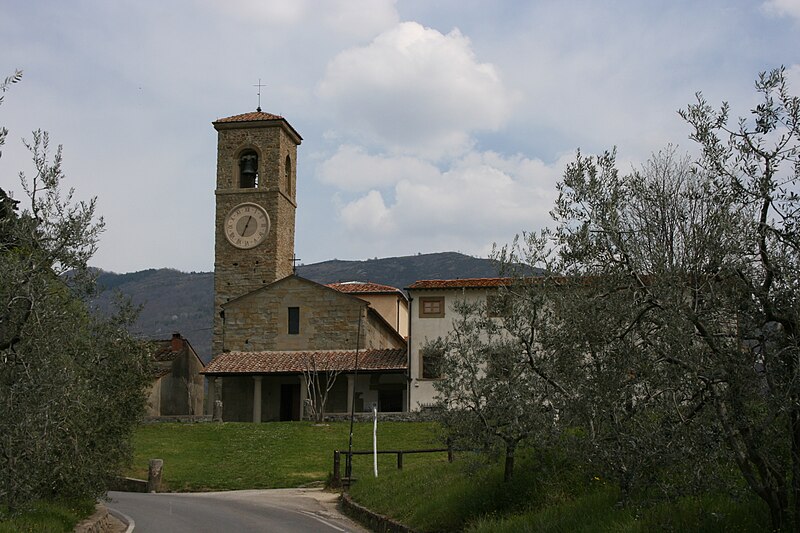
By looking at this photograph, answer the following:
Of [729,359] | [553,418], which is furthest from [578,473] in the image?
[729,359]

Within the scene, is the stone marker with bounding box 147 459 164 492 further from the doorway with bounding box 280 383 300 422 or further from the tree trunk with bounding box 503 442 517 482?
the doorway with bounding box 280 383 300 422

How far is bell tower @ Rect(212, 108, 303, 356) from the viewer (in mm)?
59250

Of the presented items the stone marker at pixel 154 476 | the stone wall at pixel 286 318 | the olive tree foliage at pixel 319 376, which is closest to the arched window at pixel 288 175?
the stone wall at pixel 286 318

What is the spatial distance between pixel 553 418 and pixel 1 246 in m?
7.75

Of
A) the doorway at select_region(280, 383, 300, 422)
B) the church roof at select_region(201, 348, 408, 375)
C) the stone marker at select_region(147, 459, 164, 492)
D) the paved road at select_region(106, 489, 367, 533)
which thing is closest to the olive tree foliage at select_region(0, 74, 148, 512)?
the paved road at select_region(106, 489, 367, 533)

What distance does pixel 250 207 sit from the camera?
60.1 m

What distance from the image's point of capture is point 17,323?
1243 centimetres

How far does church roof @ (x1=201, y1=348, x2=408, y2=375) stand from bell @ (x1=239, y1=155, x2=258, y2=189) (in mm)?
13015

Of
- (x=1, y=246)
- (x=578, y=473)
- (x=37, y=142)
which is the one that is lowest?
(x=578, y=473)

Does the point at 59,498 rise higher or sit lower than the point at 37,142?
lower

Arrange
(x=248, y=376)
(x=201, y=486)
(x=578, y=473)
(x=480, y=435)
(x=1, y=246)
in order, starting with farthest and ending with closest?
(x=248, y=376) < (x=201, y=486) < (x=480, y=435) < (x=578, y=473) < (x=1, y=246)

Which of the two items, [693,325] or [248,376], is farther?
[248,376]

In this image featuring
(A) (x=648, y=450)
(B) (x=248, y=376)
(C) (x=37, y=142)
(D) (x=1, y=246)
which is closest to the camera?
(A) (x=648, y=450)

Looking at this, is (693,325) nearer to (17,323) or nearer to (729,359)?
(729,359)
